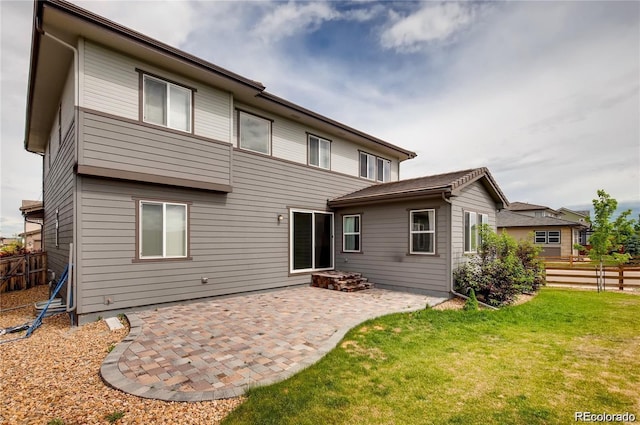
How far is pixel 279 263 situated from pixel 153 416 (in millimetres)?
6987

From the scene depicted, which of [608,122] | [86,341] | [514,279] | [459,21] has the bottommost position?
[86,341]

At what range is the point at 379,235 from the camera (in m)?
10.5

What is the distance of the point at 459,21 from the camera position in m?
9.21

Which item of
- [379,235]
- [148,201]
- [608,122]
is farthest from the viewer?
[608,122]

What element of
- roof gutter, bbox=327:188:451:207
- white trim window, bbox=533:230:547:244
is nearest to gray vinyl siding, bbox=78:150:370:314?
roof gutter, bbox=327:188:451:207

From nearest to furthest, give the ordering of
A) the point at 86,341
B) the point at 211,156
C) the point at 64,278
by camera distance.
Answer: the point at 86,341, the point at 64,278, the point at 211,156

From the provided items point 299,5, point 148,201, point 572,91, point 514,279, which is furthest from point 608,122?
point 148,201

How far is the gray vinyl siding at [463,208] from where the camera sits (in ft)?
29.7

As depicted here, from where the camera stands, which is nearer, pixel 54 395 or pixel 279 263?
pixel 54 395

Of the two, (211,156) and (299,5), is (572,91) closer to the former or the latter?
(299,5)

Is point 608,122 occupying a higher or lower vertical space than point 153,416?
higher

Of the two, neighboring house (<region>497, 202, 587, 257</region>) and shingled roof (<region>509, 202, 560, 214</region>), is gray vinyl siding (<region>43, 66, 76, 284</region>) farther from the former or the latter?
shingled roof (<region>509, 202, 560, 214</region>)

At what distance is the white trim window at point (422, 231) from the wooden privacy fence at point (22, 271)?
1333 cm

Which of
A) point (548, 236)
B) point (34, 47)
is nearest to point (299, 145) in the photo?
point (34, 47)
